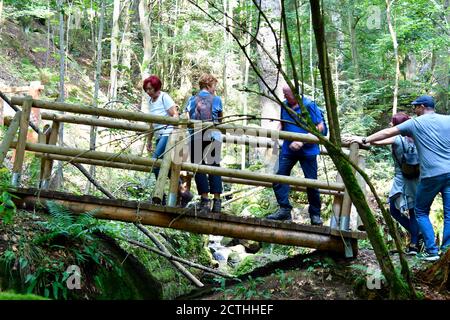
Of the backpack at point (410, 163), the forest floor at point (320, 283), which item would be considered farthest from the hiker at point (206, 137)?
the backpack at point (410, 163)

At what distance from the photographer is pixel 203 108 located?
5895mm

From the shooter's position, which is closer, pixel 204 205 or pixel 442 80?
pixel 204 205

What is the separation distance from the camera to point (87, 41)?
2355 cm

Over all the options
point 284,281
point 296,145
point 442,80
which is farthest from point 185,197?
point 442,80

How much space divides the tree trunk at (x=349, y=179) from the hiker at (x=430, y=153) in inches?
45.2

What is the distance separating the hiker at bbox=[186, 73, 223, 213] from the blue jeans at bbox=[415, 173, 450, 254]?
2.25m

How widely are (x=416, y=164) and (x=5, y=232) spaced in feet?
15.2

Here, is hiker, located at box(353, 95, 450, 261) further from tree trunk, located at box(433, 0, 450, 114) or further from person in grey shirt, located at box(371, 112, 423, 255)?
tree trunk, located at box(433, 0, 450, 114)

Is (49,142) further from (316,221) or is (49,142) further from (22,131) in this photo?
(316,221)

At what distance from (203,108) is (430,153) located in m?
2.52

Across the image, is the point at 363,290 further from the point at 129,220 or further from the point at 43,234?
the point at 43,234

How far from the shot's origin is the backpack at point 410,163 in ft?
19.5

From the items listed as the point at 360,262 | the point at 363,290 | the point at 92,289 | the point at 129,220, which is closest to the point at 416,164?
the point at 360,262

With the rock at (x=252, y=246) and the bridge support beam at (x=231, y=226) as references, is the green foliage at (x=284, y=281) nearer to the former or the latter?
the bridge support beam at (x=231, y=226)
